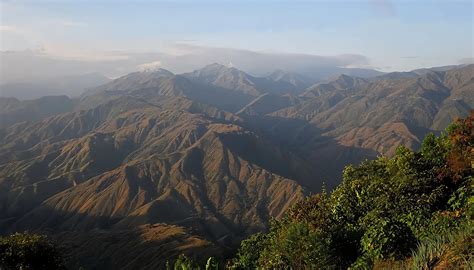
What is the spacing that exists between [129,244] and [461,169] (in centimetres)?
11026

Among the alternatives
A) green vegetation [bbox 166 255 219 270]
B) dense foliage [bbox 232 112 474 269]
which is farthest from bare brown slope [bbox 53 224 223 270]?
green vegetation [bbox 166 255 219 270]

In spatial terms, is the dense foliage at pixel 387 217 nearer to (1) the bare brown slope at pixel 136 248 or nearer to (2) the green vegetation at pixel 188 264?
(2) the green vegetation at pixel 188 264

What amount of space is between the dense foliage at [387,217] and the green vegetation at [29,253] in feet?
80.8

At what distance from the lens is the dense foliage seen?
888 inches

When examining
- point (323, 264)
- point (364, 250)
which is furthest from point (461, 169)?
point (323, 264)

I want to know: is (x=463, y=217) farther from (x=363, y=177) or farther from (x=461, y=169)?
(x=363, y=177)

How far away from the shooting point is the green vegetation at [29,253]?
1896 inches

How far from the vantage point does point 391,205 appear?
114 ft

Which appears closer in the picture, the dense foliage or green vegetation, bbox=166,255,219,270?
green vegetation, bbox=166,255,219,270

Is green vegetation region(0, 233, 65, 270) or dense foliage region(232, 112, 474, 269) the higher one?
dense foliage region(232, 112, 474, 269)

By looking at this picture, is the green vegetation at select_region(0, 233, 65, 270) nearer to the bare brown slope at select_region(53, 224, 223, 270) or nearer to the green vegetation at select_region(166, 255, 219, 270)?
the green vegetation at select_region(166, 255, 219, 270)

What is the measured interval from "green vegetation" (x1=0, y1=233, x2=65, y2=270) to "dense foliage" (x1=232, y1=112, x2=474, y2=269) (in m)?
24.6

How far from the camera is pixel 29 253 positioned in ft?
162

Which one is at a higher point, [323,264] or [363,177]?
[323,264]
